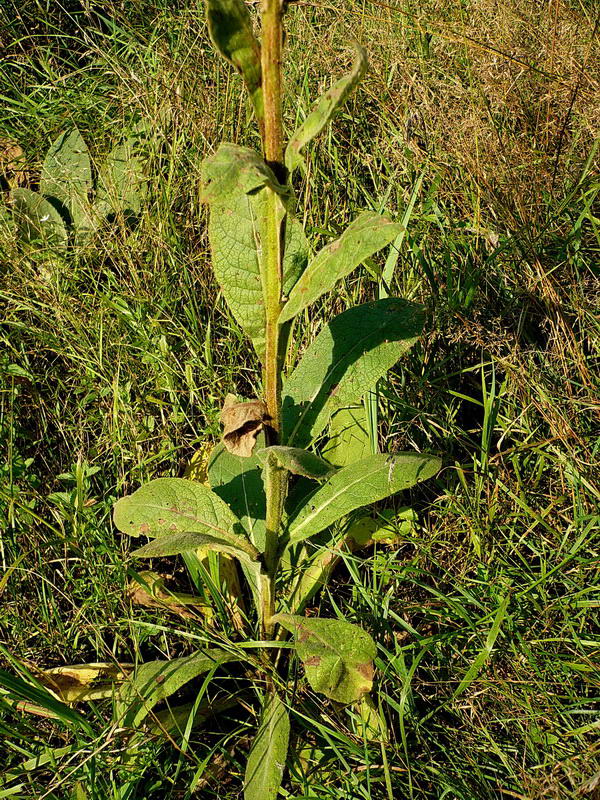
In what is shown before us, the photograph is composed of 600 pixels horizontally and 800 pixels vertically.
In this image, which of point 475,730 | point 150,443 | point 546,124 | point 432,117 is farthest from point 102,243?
point 475,730

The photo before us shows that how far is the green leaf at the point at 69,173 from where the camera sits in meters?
2.98

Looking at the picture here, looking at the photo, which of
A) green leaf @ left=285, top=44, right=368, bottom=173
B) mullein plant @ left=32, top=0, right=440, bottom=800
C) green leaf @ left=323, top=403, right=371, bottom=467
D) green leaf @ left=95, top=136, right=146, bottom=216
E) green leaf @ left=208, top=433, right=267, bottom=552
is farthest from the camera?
green leaf @ left=95, top=136, right=146, bottom=216

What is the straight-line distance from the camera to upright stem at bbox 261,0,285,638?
4.10ft

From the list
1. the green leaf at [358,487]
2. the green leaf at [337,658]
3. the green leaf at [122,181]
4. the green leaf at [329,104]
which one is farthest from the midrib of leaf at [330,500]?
the green leaf at [122,181]

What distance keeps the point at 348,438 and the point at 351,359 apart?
43 centimetres

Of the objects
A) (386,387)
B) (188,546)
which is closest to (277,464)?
(188,546)

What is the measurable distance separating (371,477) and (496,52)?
188cm

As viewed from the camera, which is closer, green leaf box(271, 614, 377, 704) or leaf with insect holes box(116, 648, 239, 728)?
green leaf box(271, 614, 377, 704)

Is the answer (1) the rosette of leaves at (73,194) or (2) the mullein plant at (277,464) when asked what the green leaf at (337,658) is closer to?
(2) the mullein plant at (277,464)

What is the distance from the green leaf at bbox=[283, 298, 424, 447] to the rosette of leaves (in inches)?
→ 48.9

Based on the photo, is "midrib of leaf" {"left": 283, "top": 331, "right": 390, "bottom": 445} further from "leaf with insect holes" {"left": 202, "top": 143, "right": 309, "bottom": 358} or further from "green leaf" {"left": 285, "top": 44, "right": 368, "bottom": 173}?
"green leaf" {"left": 285, "top": 44, "right": 368, "bottom": 173}

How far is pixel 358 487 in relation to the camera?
1.92 metres

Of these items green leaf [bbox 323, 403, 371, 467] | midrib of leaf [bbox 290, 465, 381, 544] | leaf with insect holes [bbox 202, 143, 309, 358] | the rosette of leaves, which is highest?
leaf with insect holes [bbox 202, 143, 309, 358]

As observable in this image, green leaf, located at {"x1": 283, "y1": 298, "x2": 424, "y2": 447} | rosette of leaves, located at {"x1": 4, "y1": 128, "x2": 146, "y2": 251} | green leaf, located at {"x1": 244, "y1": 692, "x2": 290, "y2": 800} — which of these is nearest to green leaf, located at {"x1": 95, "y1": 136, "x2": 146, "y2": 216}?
rosette of leaves, located at {"x1": 4, "y1": 128, "x2": 146, "y2": 251}
